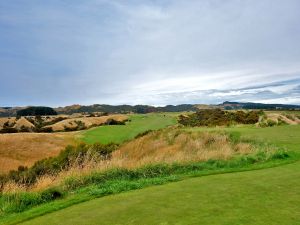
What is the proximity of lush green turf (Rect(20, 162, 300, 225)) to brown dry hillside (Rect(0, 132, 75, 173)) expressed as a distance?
107 feet

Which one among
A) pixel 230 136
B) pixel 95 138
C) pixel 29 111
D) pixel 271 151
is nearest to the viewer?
pixel 271 151

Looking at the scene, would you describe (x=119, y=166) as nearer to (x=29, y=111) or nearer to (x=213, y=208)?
(x=213, y=208)

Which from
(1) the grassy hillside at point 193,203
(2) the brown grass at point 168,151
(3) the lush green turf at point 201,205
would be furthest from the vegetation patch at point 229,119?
(3) the lush green turf at point 201,205

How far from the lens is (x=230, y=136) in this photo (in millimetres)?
26156

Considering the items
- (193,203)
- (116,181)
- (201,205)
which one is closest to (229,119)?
(116,181)

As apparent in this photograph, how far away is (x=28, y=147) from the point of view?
1743 inches

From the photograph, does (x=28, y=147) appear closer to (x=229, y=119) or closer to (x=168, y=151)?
(x=168, y=151)

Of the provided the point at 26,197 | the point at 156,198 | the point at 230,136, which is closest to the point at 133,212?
the point at 156,198

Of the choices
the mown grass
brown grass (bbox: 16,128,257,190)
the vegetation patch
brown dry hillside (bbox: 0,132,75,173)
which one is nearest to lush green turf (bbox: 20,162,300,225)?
the mown grass

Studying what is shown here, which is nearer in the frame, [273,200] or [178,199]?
[273,200]

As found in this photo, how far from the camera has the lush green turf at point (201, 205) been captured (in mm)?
6660

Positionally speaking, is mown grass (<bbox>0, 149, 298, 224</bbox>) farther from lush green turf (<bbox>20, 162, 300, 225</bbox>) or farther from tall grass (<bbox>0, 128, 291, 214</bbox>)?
lush green turf (<bbox>20, 162, 300, 225</bbox>)

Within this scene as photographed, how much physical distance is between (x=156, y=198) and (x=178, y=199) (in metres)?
0.57

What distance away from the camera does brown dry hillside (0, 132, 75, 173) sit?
4101 cm
